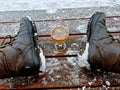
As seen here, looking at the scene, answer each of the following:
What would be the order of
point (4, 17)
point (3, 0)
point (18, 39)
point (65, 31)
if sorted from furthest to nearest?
point (3, 0)
point (4, 17)
point (65, 31)
point (18, 39)

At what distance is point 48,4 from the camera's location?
2.17 meters

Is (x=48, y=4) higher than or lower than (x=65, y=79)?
higher

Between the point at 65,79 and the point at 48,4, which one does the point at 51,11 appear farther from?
the point at 65,79

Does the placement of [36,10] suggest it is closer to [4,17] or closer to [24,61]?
[4,17]

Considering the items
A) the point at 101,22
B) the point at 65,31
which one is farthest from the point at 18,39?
the point at 101,22

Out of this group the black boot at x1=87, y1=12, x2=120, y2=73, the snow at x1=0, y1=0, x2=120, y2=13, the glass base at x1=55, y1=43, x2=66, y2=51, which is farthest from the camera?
the snow at x1=0, y1=0, x2=120, y2=13

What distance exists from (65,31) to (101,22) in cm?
22

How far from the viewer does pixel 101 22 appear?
1.53 metres

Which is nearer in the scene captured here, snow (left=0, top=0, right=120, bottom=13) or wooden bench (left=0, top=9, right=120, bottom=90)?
wooden bench (left=0, top=9, right=120, bottom=90)

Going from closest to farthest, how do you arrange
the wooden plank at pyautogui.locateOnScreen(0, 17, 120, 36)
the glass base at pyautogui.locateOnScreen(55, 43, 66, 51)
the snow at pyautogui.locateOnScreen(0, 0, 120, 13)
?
the glass base at pyautogui.locateOnScreen(55, 43, 66, 51)
the wooden plank at pyautogui.locateOnScreen(0, 17, 120, 36)
the snow at pyautogui.locateOnScreen(0, 0, 120, 13)

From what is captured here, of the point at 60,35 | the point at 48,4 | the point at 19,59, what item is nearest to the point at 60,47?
the point at 60,35

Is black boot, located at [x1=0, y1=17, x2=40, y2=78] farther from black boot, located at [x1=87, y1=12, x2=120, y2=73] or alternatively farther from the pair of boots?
black boot, located at [x1=87, y1=12, x2=120, y2=73]

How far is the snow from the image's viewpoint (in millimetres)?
2117

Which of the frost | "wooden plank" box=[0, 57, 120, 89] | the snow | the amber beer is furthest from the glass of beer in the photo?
the snow
